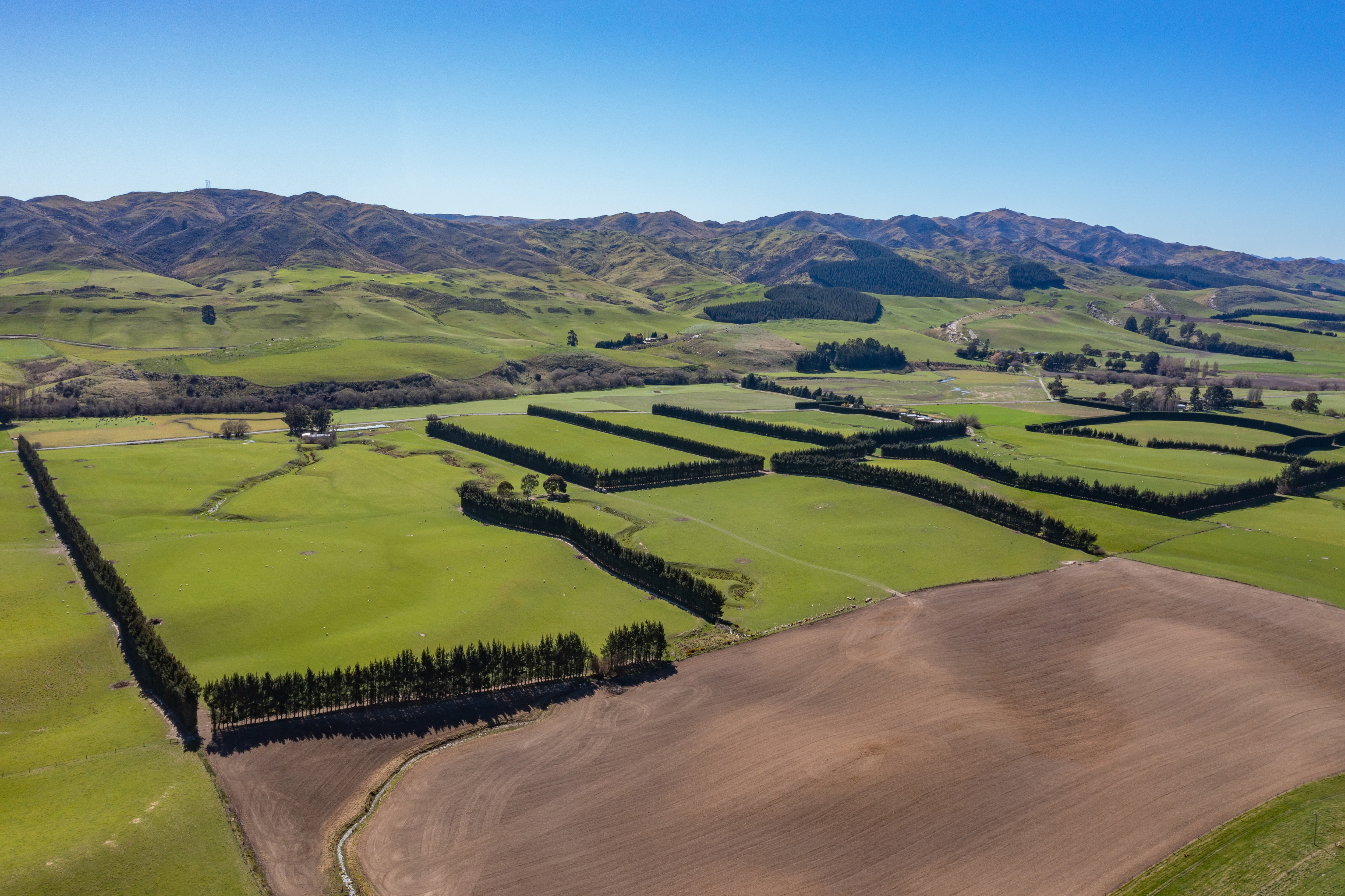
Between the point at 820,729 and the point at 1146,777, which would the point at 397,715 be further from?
the point at 1146,777

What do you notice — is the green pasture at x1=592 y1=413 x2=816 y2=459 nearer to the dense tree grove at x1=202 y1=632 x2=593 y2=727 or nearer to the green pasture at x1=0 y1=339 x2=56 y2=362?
the dense tree grove at x1=202 y1=632 x2=593 y2=727

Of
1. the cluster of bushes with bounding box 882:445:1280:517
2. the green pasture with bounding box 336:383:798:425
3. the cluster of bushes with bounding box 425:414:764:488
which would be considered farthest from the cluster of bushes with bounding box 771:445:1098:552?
the green pasture with bounding box 336:383:798:425

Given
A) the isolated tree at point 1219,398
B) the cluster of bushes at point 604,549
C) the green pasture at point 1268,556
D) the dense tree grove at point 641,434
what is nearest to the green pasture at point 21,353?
the dense tree grove at point 641,434

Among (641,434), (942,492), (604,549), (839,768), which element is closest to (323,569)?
(604,549)

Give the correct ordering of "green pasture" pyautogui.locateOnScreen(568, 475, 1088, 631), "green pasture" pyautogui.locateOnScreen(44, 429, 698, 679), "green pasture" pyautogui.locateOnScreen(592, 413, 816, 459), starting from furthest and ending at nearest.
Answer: "green pasture" pyautogui.locateOnScreen(592, 413, 816, 459) → "green pasture" pyautogui.locateOnScreen(568, 475, 1088, 631) → "green pasture" pyautogui.locateOnScreen(44, 429, 698, 679)

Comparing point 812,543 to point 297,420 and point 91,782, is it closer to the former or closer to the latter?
point 91,782
